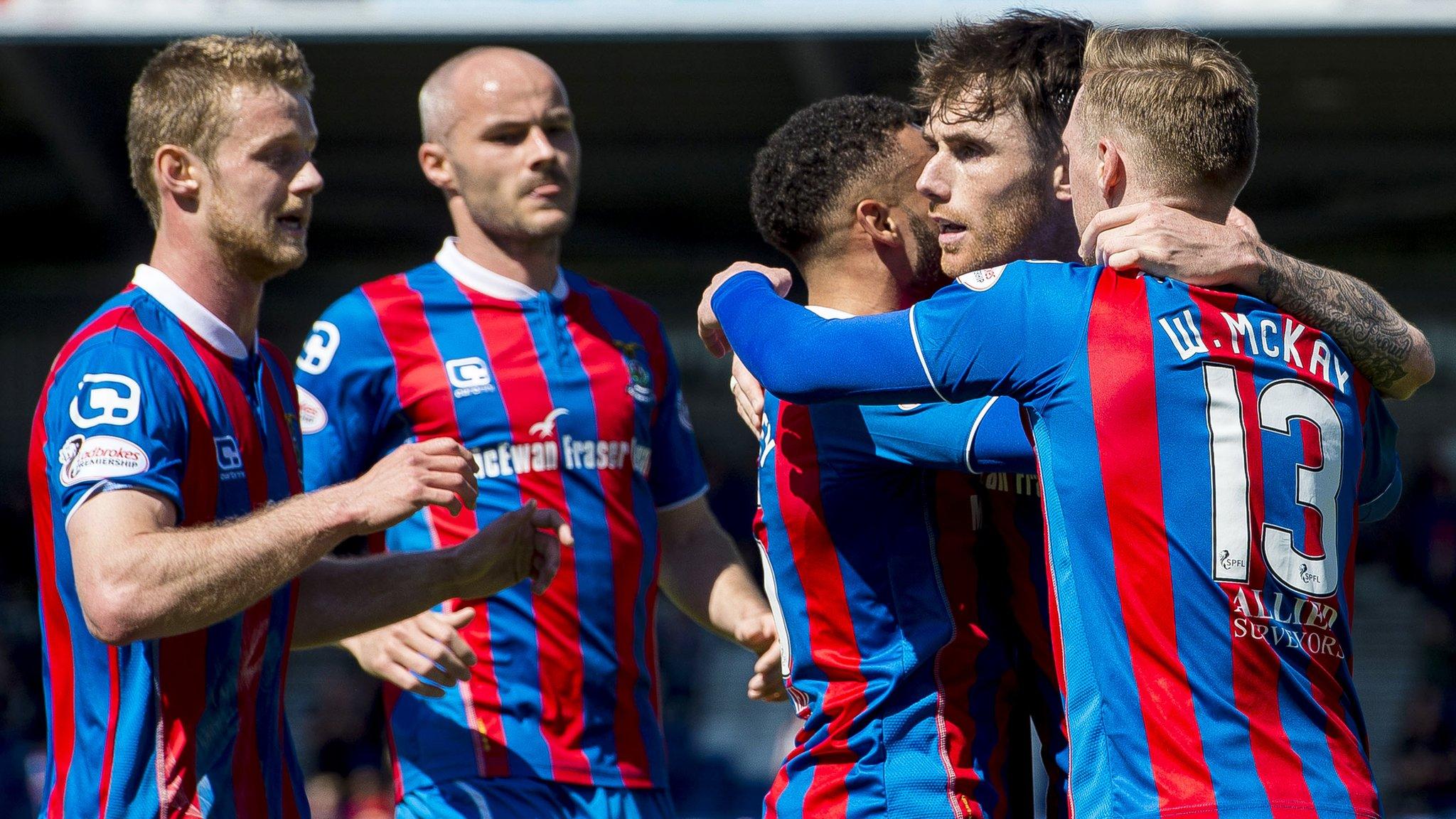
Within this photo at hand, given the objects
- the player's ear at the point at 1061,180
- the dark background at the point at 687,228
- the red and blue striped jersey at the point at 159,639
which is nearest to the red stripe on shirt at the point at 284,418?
the red and blue striped jersey at the point at 159,639

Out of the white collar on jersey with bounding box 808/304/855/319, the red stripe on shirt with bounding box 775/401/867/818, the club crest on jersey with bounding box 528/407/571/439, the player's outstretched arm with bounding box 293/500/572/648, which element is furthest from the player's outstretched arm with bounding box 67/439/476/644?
the club crest on jersey with bounding box 528/407/571/439

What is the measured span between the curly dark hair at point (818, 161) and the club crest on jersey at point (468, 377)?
1.16 m

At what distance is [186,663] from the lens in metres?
3.14

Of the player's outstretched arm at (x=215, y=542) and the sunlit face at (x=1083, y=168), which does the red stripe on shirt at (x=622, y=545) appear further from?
the sunlit face at (x=1083, y=168)

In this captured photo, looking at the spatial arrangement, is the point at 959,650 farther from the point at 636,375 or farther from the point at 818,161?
the point at 636,375

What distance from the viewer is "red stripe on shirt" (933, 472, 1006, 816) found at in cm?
295

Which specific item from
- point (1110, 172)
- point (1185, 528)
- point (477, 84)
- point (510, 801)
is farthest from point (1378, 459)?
point (477, 84)

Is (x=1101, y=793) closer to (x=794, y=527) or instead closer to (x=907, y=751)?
(x=907, y=751)

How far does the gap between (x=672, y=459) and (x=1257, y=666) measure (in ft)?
7.64

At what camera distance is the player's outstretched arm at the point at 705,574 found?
Result: 424 cm

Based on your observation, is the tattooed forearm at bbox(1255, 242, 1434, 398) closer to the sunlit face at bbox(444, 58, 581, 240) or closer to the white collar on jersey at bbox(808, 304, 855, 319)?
the white collar on jersey at bbox(808, 304, 855, 319)

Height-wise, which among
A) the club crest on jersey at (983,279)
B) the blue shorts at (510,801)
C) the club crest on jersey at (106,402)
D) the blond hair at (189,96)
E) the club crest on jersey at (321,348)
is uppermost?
the blond hair at (189,96)

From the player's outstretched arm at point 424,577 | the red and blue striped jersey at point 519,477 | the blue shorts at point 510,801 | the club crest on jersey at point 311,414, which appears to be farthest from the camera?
the club crest on jersey at point 311,414

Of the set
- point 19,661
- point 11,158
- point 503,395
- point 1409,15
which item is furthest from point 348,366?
point 11,158
